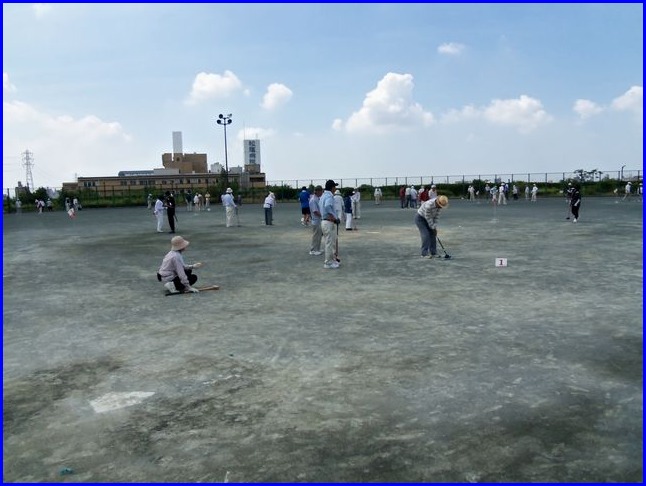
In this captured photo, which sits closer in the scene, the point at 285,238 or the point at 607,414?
the point at 607,414

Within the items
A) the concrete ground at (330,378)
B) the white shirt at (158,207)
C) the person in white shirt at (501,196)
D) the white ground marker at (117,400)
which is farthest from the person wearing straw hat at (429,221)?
the person in white shirt at (501,196)

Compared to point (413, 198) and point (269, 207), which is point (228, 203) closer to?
point (269, 207)

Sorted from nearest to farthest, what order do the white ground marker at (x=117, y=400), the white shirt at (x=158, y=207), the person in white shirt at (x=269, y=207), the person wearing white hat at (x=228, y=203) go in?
the white ground marker at (x=117, y=400) → the white shirt at (x=158, y=207) → the person wearing white hat at (x=228, y=203) → the person in white shirt at (x=269, y=207)

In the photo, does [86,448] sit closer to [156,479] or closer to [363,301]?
[156,479]

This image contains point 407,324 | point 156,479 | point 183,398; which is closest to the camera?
point 156,479

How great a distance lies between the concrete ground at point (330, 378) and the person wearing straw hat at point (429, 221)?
2.33 meters

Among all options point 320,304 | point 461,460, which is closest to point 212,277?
point 320,304

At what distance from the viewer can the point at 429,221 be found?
1260cm

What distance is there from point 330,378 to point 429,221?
319 inches

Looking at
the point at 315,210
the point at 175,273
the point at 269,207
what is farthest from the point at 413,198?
the point at 175,273

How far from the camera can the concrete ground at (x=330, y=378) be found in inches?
141

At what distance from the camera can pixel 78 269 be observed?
1238 cm

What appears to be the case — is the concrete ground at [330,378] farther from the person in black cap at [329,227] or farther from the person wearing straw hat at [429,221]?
the person wearing straw hat at [429,221]

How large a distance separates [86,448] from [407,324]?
407 centimetres
